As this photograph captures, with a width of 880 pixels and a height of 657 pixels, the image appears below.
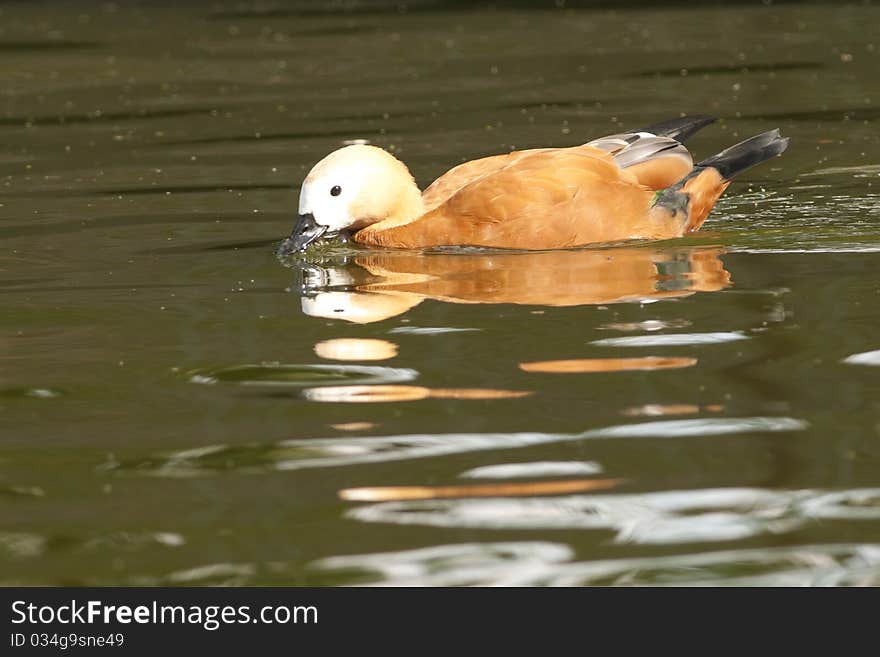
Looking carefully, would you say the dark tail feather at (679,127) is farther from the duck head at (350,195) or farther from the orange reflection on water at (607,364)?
the orange reflection on water at (607,364)

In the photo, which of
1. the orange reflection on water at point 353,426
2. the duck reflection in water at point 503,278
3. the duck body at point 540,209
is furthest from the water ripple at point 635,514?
the duck body at point 540,209

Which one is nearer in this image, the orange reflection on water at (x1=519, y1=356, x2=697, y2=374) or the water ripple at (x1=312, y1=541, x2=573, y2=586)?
the water ripple at (x1=312, y1=541, x2=573, y2=586)

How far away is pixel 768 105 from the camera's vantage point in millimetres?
11609

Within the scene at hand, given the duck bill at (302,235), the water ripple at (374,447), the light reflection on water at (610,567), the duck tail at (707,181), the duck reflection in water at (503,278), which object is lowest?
the light reflection on water at (610,567)

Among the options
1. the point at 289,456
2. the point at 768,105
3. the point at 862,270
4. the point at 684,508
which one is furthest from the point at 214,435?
the point at 768,105

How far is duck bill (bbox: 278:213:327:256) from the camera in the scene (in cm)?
729

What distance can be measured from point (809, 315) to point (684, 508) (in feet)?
6.66

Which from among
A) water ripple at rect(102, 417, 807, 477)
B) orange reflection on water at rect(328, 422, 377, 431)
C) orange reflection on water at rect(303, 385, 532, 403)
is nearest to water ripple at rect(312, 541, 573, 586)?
water ripple at rect(102, 417, 807, 477)

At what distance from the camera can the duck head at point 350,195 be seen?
734cm

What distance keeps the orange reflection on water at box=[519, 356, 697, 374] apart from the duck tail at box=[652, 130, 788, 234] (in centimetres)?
218

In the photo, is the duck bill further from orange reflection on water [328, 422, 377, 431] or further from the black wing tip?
orange reflection on water [328, 422, 377, 431]

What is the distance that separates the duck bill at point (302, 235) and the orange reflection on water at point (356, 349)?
1.46m

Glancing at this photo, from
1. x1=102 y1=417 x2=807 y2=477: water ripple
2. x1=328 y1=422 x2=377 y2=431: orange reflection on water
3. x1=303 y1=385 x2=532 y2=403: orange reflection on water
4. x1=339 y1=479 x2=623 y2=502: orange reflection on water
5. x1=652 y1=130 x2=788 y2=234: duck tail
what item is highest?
x1=652 y1=130 x2=788 y2=234: duck tail
